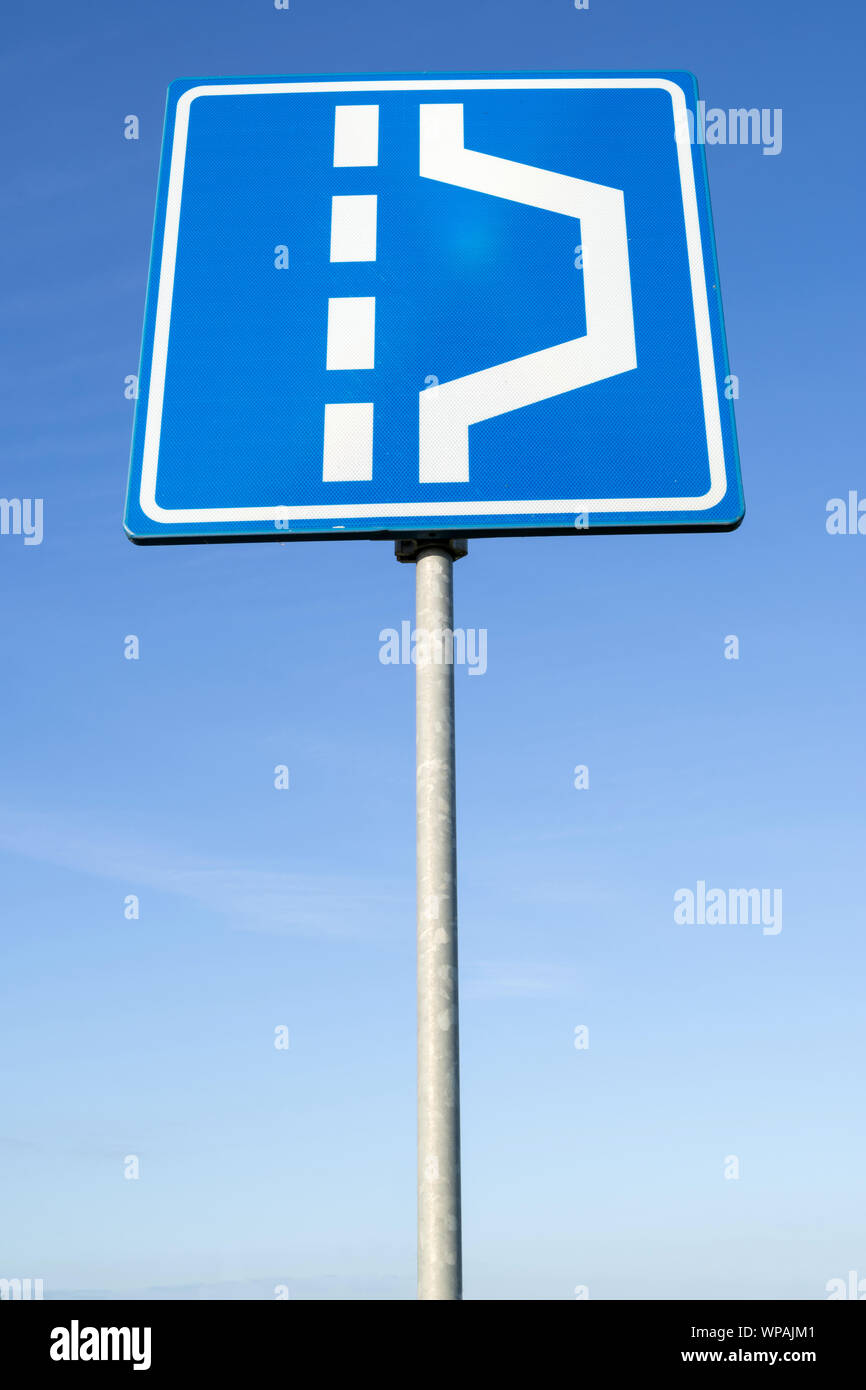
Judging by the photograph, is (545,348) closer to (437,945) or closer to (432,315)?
(432,315)

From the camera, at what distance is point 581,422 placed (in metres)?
3.11

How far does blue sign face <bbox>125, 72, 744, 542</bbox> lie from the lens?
9.93ft

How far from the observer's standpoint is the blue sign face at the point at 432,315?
3.03 meters

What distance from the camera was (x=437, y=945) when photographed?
2521mm

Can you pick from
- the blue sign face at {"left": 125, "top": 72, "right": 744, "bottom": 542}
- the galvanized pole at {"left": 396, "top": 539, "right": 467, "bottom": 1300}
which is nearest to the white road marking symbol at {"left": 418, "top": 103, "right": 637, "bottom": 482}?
the blue sign face at {"left": 125, "top": 72, "right": 744, "bottom": 542}

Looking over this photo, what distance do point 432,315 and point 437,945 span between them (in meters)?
1.79

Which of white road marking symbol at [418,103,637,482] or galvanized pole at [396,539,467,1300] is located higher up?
white road marking symbol at [418,103,637,482]

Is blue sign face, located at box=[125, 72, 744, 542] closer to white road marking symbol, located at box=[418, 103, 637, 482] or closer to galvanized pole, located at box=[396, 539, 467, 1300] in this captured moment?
white road marking symbol, located at box=[418, 103, 637, 482]

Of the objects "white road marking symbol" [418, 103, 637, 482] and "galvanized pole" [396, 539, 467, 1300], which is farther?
"white road marking symbol" [418, 103, 637, 482]

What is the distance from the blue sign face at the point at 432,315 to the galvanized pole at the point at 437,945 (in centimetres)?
32

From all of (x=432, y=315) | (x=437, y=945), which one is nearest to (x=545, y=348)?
(x=432, y=315)

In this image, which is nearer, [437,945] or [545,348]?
[437,945]

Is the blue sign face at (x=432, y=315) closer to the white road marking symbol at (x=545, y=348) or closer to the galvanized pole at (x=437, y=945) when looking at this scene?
the white road marking symbol at (x=545, y=348)

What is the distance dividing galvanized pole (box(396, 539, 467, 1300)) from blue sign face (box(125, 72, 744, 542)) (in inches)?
12.7
